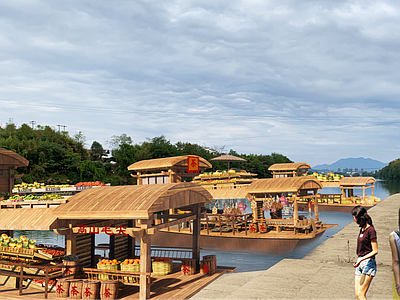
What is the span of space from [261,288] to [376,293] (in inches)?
118

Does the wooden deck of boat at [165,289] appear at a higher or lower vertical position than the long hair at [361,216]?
lower

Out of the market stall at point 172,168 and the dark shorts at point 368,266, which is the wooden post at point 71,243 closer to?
the dark shorts at point 368,266

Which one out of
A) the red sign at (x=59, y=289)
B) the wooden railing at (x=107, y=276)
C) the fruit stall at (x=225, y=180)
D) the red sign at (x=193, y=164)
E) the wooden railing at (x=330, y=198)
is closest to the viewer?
the red sign at (x=59, y=289)

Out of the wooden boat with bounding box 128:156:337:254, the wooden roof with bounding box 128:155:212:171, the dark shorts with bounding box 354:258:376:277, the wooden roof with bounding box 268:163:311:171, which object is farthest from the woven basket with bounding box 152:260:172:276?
the wooden roof with bounding box 268:163:311:171

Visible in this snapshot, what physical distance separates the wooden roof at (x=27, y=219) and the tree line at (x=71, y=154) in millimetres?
36068

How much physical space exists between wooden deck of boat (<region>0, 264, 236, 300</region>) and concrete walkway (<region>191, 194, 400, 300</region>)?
0.36 m

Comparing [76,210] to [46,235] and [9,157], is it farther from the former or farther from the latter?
[46,235]

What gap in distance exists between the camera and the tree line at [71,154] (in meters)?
48.6

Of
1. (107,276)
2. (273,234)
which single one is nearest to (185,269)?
(107,276)

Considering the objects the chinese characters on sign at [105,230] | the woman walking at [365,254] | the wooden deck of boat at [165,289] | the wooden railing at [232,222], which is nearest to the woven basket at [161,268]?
the wooden deck of boat at [165,289]

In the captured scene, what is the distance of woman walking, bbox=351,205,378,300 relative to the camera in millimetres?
6844

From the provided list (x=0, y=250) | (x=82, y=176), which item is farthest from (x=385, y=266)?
(x=82, y=176)

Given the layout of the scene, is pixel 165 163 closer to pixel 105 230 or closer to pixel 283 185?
pixel 283 185

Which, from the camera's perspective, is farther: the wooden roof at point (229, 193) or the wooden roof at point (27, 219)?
the wooden roof at point (229, 193)
